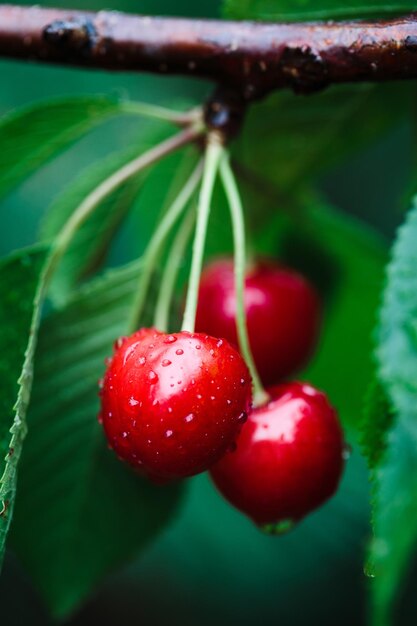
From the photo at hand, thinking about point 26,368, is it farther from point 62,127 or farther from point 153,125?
point 153,125

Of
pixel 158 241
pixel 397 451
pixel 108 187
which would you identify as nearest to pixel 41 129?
pixel 108 187

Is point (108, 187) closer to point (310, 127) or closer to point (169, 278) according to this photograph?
point (169, 278)

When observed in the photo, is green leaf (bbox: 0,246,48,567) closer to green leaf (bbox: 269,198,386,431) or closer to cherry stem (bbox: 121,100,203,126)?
cherry stem (bbox: 121,100,203,126)

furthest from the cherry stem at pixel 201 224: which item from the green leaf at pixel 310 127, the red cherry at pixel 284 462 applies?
the green leaf at pixel 310 127

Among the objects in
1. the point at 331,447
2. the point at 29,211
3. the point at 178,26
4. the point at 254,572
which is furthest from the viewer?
the point at 29,211

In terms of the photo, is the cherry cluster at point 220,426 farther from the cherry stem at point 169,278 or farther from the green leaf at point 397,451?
the green leaf at point 397,451

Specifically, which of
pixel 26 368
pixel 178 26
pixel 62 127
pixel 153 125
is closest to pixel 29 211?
pixel 153 125

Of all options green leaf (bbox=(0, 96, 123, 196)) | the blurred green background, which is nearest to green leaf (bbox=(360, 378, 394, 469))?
green leaf (bbox=(0, 96, 123, 196))

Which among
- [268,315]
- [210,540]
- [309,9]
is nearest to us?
[309,9]
